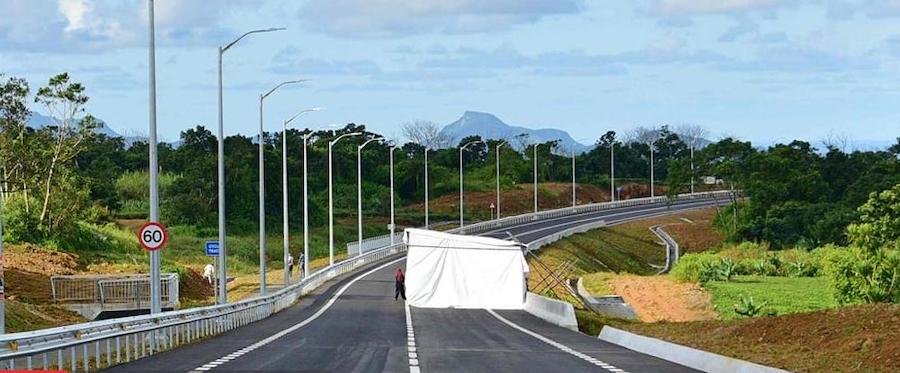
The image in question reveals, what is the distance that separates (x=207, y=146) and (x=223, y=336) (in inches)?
4248

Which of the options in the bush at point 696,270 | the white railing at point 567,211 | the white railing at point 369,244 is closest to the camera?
the bush at point 696,270

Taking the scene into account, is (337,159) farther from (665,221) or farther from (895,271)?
(895,271)

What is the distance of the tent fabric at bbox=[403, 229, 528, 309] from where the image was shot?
5753 cm

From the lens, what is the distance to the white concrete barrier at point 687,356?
73.6ft

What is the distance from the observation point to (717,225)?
12950 cm

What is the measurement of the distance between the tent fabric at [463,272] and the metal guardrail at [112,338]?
44.1 ft

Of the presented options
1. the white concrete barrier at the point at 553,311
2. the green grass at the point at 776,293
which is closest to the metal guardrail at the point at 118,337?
the white concrete barrier at the point at 553,311

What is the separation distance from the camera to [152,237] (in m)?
31.0

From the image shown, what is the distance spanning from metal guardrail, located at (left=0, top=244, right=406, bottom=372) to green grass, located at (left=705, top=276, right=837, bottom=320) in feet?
99.5

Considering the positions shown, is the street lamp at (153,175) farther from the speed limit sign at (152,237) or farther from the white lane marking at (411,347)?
the white lane marking at (411,347)

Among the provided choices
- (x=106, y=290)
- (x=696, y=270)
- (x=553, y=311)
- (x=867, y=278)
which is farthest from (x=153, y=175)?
(x=696, y=270)

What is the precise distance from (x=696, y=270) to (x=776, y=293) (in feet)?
27.0

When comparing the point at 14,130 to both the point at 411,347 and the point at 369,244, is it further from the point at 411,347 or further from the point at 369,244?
the point at 411,347

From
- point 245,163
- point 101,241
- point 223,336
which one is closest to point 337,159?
point 245,163
